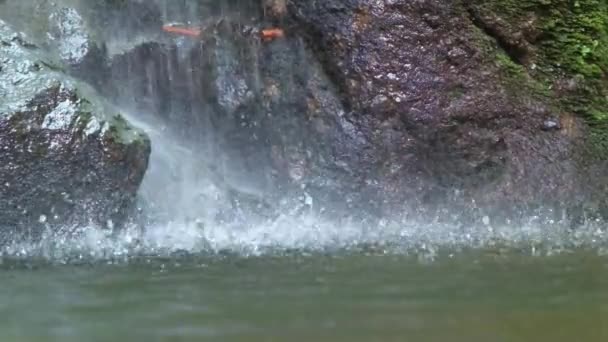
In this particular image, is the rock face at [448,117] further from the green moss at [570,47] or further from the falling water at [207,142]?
the falling water at [207,142]

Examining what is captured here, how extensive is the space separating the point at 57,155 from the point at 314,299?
7.39 ft

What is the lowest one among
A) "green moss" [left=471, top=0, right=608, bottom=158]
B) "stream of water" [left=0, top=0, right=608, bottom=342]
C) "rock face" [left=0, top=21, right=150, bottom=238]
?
"stream of water" [left=0, top=0, right=608, bottom=342]

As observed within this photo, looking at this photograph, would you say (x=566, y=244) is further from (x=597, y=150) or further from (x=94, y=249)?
(x=94, y=249)

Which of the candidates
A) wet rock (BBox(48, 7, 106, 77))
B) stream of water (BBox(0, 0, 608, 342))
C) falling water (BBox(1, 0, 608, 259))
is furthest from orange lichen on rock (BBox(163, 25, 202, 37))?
stream of water (BBox(0, 0, 608, 342))

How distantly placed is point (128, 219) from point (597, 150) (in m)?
2.88

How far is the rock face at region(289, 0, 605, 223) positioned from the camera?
5.57 m

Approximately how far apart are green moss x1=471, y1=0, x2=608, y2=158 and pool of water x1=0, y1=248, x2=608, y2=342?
1765 mm

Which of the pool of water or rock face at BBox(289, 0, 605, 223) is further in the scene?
rock face at BBox(289, 0, 605, 223)

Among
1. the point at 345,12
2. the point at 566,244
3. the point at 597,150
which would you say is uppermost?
the point at 345,12

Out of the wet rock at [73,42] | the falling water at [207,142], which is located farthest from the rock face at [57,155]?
the wet rock at [73,42]

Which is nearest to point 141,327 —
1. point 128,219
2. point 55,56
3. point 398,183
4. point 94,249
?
point 94,249

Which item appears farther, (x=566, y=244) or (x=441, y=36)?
(x=441, y=36)

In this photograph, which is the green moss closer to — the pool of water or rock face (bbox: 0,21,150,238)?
the pool of water

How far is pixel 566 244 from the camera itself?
4543mm
